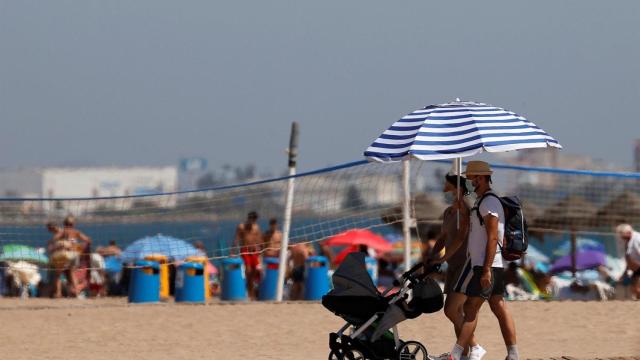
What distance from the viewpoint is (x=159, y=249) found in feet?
76.2

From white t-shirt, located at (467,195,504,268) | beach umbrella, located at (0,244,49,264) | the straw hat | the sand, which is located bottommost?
the sand

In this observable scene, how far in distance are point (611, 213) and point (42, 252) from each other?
34.2ft

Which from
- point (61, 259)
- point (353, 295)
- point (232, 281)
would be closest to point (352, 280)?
point (353, 295)

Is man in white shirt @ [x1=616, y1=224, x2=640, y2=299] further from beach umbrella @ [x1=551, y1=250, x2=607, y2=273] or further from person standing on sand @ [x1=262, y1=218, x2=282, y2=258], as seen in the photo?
beach umbrella @ [x1=551, y1=250, x2=607, y2=273]

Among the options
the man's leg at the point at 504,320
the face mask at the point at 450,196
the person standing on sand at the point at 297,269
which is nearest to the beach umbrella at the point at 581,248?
the person standing on sand at the point at 297,269

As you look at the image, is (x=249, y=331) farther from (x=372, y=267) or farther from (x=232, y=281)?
(x=372, y=267)

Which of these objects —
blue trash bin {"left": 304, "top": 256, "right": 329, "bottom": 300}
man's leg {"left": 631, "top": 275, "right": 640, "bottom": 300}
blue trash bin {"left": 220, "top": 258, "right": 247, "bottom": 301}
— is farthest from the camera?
blue trash bin {"left": 220, "top": 258, "right": 247, "bottom": 301}

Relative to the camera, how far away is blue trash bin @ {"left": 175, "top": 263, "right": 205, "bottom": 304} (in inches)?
668

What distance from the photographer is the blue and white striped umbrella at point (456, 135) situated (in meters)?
8.78

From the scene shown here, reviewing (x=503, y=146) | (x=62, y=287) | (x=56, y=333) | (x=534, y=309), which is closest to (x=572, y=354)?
(x=503, y=146)

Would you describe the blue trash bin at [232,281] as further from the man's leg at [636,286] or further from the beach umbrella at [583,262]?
the beach umbrella at [583,262]

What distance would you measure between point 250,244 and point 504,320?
8.83m

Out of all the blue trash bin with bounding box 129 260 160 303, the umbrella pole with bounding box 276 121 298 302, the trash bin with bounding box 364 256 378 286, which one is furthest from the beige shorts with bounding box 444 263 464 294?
the trash bin with bounding box 364 256 378 286

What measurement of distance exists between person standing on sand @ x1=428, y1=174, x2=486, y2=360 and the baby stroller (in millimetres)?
220
